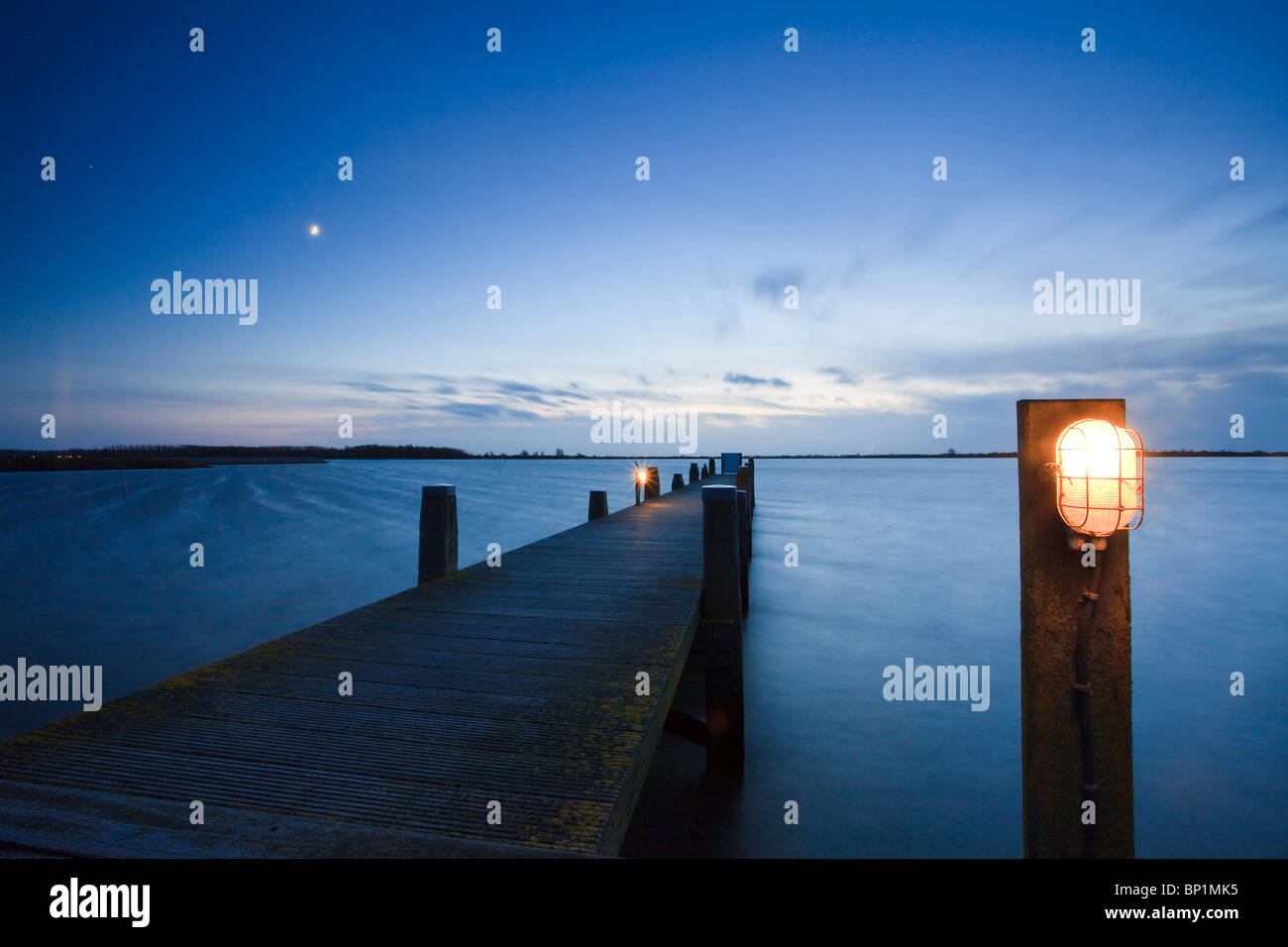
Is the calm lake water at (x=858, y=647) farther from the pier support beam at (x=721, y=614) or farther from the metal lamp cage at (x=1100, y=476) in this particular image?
the metal lamp cage at (x=1100, y=476)

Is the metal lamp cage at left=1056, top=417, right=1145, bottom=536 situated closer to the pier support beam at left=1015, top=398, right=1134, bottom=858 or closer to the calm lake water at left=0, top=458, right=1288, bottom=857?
the pier support beam at left=1015, top=398, right=1134, bottom=858

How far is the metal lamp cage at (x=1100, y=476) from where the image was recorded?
7.92 ft

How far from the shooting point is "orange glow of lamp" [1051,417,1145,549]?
2.42 meters

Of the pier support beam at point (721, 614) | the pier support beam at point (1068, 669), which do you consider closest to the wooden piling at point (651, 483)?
the pier support beam at point (721, 614)

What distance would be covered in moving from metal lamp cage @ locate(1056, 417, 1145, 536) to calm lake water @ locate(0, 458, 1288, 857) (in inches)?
169

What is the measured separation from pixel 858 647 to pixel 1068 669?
916 centimetres

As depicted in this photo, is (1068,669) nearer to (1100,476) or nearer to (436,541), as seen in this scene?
(1100,476)

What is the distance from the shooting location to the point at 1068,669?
2.56 m

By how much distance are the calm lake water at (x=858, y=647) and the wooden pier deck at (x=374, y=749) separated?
8.57 feet

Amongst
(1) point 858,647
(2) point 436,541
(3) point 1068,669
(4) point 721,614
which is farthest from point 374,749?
Answer: (1) point 858,647

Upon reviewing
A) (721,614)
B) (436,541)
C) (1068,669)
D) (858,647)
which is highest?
(436,541)

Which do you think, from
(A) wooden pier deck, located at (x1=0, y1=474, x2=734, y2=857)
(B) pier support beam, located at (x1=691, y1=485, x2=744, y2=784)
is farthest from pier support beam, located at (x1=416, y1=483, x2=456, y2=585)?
(B) pier support beam, located at (x1=691, y1=485, x2=744, y2=784)

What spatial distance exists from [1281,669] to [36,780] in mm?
14337
